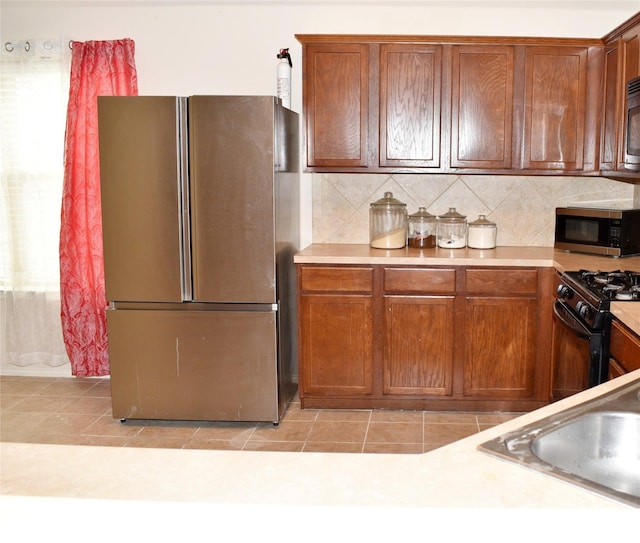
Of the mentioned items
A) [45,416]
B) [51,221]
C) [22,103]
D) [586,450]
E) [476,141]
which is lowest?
[45,416]

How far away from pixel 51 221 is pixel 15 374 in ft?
3.55

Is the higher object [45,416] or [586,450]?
[586,450]

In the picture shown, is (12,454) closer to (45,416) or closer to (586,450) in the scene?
(586,450)

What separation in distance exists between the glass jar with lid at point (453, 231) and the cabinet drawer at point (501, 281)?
425 mm

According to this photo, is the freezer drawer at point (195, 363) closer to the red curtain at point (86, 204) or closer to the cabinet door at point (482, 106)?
the red curtain at point (86, 204)

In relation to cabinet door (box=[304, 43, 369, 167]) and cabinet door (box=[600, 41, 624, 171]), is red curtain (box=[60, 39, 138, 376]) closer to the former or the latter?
cabinet door (box=[304, 43, 369, 167])

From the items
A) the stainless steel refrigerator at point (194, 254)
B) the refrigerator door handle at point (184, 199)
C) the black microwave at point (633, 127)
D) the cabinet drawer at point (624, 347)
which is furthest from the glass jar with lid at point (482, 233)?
the refrigerator door handle at point (184, 199)

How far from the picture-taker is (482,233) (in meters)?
4.29

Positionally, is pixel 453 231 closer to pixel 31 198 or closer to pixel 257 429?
pixel 257 429

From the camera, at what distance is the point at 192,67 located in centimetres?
448

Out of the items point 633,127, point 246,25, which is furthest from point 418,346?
point 246,25

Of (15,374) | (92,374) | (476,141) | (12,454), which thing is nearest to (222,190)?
(476,141)

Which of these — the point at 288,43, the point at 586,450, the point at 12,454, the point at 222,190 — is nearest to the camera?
the point at 12,454

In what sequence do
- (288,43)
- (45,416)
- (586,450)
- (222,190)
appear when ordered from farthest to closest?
(288,43)
(45,416)
(222,190)
(586,450)
